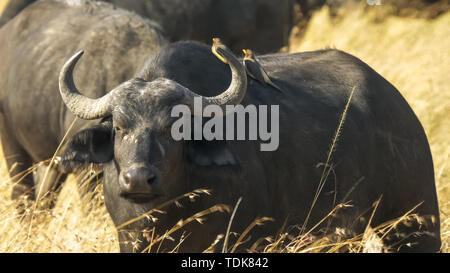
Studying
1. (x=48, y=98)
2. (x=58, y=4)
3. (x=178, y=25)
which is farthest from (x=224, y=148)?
(x=178, y=25)

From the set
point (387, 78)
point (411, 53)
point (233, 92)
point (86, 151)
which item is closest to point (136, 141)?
point (86, 151)

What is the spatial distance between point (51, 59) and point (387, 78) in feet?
15.1

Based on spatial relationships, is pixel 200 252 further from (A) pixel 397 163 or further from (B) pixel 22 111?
(B) pixel 22 111

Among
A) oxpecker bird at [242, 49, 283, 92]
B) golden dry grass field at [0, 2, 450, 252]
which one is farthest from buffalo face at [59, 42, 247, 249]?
oxpecker bird at [242, 49, 283, 92]

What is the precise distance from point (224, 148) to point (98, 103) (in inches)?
31.1

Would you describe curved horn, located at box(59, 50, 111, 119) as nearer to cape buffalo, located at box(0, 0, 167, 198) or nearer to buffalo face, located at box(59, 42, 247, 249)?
buffalo face, located at box(59, 42, 247, 249)

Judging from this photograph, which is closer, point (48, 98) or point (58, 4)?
point (48, 98)

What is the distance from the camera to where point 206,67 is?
17.9 feet

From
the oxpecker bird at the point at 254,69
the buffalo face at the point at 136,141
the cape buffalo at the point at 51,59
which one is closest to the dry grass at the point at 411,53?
the oxpecker bird at the point at 254,69

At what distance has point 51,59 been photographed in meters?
7.94

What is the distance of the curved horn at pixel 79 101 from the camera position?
4.90 metres

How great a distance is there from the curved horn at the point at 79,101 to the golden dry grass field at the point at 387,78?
2.19 feet

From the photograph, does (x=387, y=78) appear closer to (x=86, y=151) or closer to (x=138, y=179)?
(x=86, y=151)

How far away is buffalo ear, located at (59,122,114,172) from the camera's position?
500cm
